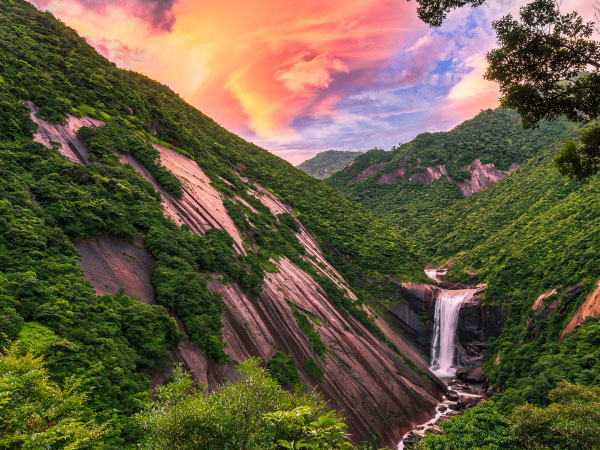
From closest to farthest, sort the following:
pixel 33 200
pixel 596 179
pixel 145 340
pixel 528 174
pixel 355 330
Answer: pixel 145 340, pixel 33 200, pixel 355 330, pixel 596 179, pixel 528 174

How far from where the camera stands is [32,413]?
696 centimetres

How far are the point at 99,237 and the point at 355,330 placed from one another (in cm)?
2496

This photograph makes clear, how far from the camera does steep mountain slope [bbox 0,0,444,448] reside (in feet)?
42.7

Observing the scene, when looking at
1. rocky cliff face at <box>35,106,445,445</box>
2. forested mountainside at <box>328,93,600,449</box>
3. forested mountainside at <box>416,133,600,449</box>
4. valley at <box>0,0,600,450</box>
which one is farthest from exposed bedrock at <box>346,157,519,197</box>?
rocky cliff face at <box>35,106,445,445</box>

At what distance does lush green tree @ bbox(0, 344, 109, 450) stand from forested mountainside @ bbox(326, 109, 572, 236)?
6797cm

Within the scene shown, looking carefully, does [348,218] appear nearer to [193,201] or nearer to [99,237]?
[193,201]

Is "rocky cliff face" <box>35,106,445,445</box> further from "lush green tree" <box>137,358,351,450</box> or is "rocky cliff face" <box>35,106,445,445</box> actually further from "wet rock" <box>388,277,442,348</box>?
"lush green tree" <box>137,358,351,450</box>

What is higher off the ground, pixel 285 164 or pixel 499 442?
pixel 285 164

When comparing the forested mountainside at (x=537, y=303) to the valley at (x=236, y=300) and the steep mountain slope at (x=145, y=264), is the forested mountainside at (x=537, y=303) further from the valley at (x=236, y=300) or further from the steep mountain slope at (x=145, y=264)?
the steep mountain slope at (x=145, y=264)

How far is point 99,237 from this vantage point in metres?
18.2

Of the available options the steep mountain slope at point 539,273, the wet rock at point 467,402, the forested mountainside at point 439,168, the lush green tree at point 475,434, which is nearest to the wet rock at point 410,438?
the lush green tree at point 475,434

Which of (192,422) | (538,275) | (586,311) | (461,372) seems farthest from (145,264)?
(538,275)

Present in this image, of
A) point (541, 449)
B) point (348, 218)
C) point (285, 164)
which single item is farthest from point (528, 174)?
point (541, 449)

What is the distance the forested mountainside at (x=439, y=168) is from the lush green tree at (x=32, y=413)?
223 ft
